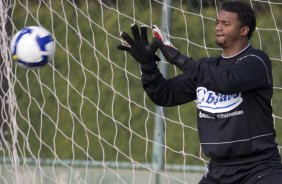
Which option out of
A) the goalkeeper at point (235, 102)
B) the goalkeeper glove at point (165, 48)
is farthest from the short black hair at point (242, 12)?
the goalkeeper glove at point (165, 48)

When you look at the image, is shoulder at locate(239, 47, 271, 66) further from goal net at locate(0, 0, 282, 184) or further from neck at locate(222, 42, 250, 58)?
goal net at locate(0, 0, 282, 184)

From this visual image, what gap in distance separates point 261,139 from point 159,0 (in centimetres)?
196

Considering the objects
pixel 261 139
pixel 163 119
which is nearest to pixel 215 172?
pixel 261 139

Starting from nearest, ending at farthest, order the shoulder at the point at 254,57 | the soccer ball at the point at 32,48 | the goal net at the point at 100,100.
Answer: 1. the shoulder at the point at 254,57
2. the soccer ball at the point at 32,48
3. the goal net at the point at 100,100

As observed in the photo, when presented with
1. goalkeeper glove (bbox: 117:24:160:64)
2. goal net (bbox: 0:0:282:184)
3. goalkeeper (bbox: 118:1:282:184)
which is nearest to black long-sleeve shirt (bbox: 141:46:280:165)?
goalkeeper (bbox: 118:1:282:184)

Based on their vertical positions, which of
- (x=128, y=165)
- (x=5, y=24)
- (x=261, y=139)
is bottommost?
(x=128, y=165)

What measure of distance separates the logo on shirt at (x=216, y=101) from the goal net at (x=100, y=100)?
124 centimetres

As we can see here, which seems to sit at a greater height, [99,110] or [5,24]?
[5,24]

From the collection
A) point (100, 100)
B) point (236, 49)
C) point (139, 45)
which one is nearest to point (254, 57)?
point (236, 49)

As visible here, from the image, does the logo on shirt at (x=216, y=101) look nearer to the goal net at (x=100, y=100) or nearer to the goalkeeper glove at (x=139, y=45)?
the goalkeeper glove at (x=139, y=45)

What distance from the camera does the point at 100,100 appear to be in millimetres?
6766

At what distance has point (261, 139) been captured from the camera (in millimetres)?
4746

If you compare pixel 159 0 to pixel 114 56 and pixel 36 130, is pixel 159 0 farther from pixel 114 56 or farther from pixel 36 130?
pixel 36 130

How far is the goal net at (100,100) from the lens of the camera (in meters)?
6.23
